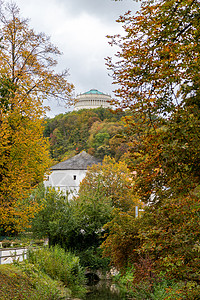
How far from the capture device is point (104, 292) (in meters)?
22.6

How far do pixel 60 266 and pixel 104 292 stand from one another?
3724 mm

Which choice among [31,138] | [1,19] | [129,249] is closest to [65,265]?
[129,249]

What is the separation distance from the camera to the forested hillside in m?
Result: 69.6

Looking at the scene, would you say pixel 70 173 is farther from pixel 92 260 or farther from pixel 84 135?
pixel 92 260

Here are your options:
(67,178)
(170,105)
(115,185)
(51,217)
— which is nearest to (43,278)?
(51,217)

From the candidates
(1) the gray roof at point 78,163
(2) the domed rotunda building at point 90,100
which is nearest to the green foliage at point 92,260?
(1) the gray roof at point 78,163

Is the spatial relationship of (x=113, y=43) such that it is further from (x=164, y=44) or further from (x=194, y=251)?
(x=194, y=251)

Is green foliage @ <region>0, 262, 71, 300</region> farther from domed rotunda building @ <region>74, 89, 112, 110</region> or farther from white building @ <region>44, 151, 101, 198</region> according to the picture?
domed rotunda building @ <region>74, 89, 112, 110</region>

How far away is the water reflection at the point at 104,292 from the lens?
20834mm

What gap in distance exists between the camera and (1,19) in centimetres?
1839

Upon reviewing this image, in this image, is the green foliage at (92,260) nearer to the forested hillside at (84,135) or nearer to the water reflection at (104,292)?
the water reflection at (104,292)

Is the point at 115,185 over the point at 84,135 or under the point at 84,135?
under

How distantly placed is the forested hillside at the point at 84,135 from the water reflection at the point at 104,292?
3756 cm

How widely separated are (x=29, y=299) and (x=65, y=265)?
6186 mm
